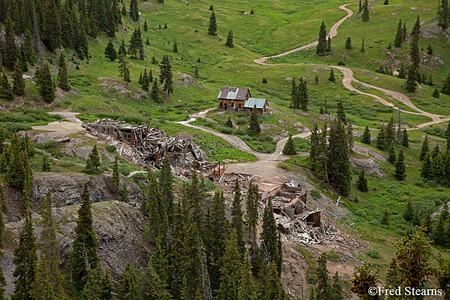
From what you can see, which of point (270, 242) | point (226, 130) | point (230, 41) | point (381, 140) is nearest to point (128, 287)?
point (270, 242)

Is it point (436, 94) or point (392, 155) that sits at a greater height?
point (436, 94)

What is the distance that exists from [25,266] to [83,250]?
5.85 m

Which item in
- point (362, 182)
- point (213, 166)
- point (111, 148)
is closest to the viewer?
point (111, 148)

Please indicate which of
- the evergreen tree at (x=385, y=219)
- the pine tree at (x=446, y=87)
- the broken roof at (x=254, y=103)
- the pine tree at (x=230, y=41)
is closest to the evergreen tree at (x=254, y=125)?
the broken roof at (x=254, y=103)

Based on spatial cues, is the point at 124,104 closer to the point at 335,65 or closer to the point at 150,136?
the point at 150,136

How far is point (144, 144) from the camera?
6406 cm

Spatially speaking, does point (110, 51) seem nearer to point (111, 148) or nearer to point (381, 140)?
point (111, 148)

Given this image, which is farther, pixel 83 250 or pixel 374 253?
pixel 374 253

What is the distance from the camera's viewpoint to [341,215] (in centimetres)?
6475

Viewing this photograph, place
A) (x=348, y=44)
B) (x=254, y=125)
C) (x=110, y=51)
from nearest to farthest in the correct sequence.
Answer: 1. (x=254, y=125)
2. (x=110, y=51)
3. (x=348, y=44)

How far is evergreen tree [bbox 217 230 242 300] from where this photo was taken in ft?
119

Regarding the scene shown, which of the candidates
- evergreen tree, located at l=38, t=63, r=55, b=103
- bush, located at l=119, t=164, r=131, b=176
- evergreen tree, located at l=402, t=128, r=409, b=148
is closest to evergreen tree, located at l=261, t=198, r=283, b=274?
bush, located at l=119, t=164, r=131, b=176

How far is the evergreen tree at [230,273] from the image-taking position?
3619 centimetres

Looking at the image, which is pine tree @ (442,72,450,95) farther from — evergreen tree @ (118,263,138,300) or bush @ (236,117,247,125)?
evergreen tree @ (118,263,138,300)
